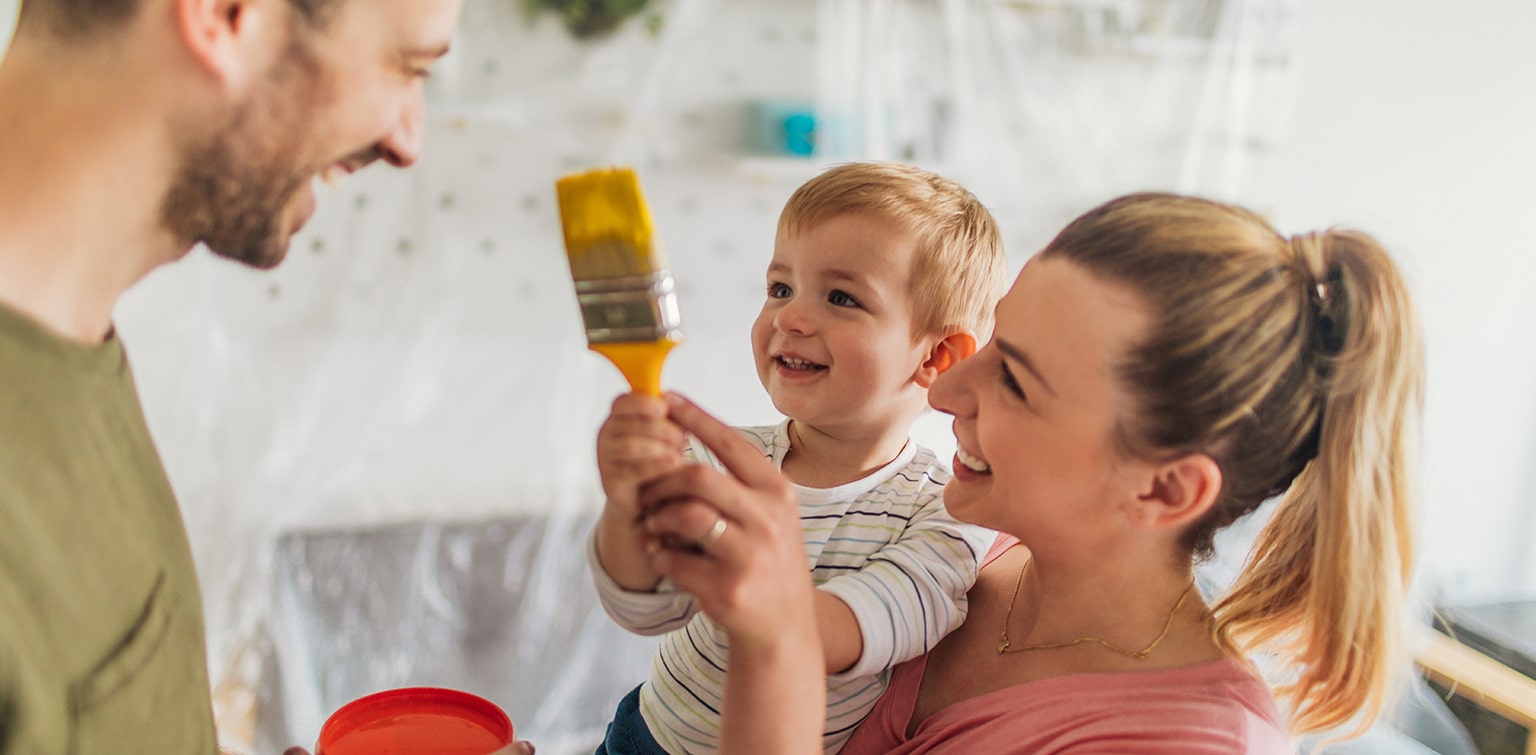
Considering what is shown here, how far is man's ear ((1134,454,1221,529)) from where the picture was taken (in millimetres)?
889

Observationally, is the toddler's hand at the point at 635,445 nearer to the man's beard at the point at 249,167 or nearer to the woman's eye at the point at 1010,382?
the man's beard at the point at 249,167

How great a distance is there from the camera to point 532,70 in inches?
91.7

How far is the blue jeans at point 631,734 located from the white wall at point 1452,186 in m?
2.45

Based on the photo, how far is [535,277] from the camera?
7.99 ft

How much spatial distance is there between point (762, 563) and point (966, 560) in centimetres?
38

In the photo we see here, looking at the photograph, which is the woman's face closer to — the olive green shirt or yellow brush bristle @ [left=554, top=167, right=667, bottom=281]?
yellow brush bristle @ [left=554, top=167, right=667, bottom=281]

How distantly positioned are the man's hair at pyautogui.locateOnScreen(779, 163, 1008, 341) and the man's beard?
Result: 54cm

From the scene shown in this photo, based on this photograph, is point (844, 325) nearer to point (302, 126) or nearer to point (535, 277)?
point (302, 126)

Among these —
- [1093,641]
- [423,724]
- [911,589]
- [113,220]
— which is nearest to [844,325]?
[911,589]

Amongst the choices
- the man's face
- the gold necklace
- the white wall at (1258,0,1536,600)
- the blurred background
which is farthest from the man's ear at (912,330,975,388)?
the white wall at (1258,0,1536,600)

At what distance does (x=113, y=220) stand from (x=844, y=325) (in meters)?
0.61

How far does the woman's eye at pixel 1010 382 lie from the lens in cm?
92

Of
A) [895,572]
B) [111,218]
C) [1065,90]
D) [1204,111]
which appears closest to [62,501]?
[111,218]

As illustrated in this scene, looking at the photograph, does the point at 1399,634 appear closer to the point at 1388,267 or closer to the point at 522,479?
the point at 1388,267
